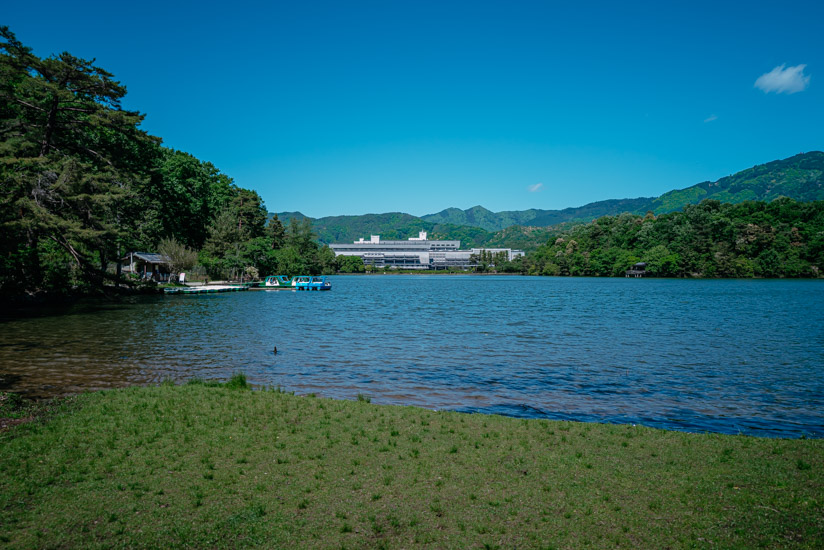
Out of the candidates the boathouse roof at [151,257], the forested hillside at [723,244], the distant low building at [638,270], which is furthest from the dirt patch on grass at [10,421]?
the distant low building at [638,270]

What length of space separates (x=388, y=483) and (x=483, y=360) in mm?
13179

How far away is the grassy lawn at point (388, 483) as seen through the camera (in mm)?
5539

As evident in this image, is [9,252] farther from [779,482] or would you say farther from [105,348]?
[779,482]

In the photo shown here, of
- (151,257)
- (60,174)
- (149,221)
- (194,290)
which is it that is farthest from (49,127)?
(151,257)

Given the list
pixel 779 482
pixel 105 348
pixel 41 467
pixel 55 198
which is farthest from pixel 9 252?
pixel 779 482

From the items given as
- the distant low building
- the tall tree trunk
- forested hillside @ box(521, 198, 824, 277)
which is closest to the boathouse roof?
the tall tree trunk

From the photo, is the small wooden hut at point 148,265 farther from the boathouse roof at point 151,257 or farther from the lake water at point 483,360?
the lake water at point 483,360

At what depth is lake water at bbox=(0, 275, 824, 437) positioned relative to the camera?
13.1m

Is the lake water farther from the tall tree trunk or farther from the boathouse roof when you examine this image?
the boathouse roof

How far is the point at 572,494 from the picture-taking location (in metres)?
6.50

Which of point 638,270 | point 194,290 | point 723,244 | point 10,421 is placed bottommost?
point 638,270

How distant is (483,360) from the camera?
19688 mm

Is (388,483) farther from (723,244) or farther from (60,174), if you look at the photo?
(723,244)

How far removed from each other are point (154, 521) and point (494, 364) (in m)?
14.5
